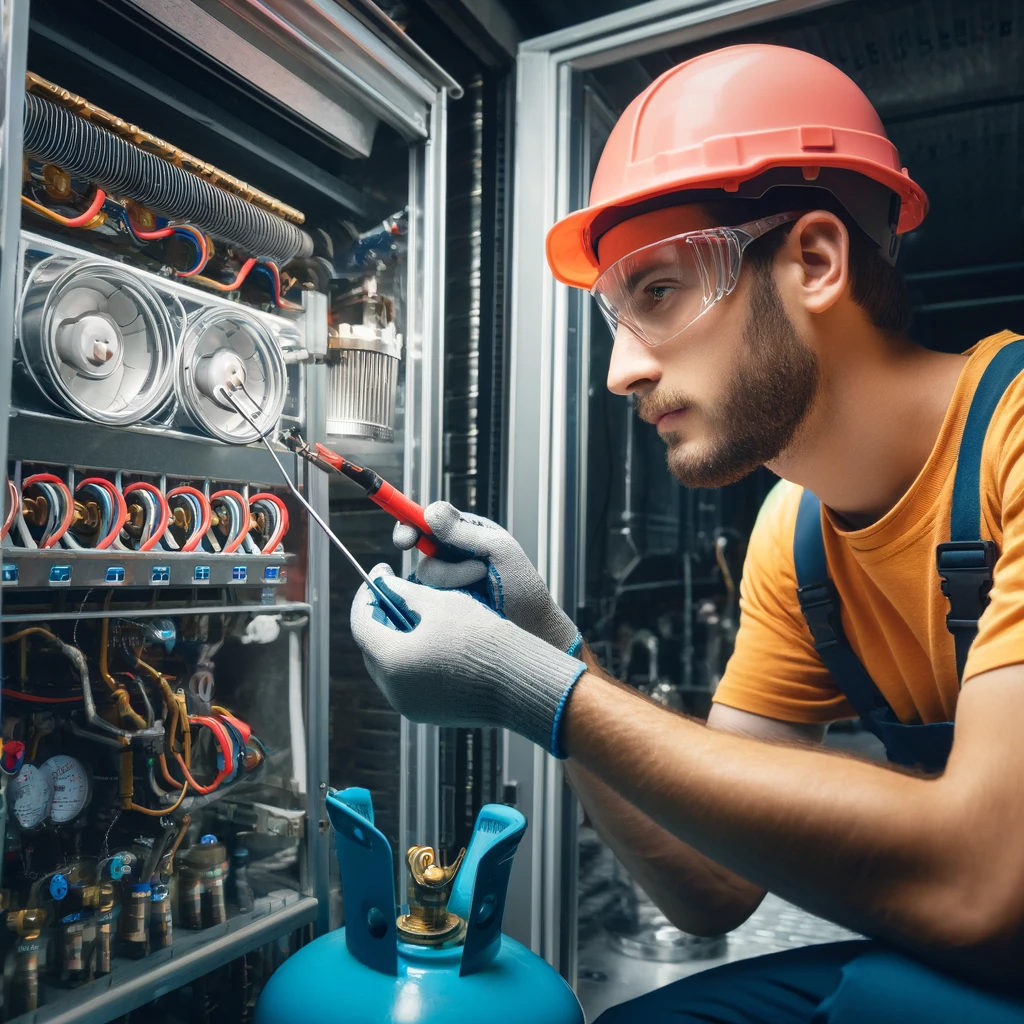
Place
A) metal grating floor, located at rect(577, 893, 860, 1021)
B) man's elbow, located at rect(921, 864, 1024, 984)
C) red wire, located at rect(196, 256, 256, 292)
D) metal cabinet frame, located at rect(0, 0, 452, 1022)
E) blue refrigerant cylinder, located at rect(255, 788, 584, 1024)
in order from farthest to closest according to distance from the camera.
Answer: metal grating floor, located at rect(577, 893, 860, 1021)
red wire, located at rect(196, 256, 256, 292)
metal cabinet frame, located at rect(0, 0, 452, 1022)
blue refrigerant cylinder, located at rect(255, 788, 584, 1024)
man's elbow, located at rect(921, 864, 1024, 984)

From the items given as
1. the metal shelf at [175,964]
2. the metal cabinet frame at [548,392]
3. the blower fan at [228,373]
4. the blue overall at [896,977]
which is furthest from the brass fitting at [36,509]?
the blue overall at [896,977]

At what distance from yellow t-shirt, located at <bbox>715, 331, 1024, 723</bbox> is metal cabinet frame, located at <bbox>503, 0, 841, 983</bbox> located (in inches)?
16.4

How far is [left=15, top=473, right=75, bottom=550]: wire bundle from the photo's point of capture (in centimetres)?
107

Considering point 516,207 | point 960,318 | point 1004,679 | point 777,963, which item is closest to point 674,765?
point 1004,679

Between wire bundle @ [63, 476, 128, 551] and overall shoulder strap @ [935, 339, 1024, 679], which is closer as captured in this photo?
overall shoulder strap @ [935, 339, 1024, 679]

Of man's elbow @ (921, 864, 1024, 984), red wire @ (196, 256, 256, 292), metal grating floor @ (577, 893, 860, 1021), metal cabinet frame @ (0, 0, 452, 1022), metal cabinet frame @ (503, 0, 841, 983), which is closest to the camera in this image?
man's elbow @ (921, 864, 1024, 984)

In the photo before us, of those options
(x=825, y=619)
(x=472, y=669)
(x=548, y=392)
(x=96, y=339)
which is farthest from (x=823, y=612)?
(x=96, y=339)

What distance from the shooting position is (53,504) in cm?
108

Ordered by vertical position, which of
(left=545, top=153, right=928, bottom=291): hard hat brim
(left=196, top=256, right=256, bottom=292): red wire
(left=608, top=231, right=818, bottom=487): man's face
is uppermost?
(left=545, top=153, right=928, bottom=291): hard hat brim

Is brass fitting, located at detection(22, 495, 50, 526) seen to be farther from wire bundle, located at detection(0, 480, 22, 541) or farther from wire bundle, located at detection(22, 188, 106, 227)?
wire bundle, located at detection(22, 188, 106, 227)

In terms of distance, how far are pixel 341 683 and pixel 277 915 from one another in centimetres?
41

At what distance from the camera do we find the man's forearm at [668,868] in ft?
3.96

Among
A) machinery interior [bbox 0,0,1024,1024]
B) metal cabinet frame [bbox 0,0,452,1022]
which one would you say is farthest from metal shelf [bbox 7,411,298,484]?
metal cabinet frame [bbox 0,0,452,1022]

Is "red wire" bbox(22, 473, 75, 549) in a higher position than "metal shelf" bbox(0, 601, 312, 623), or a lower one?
higher
